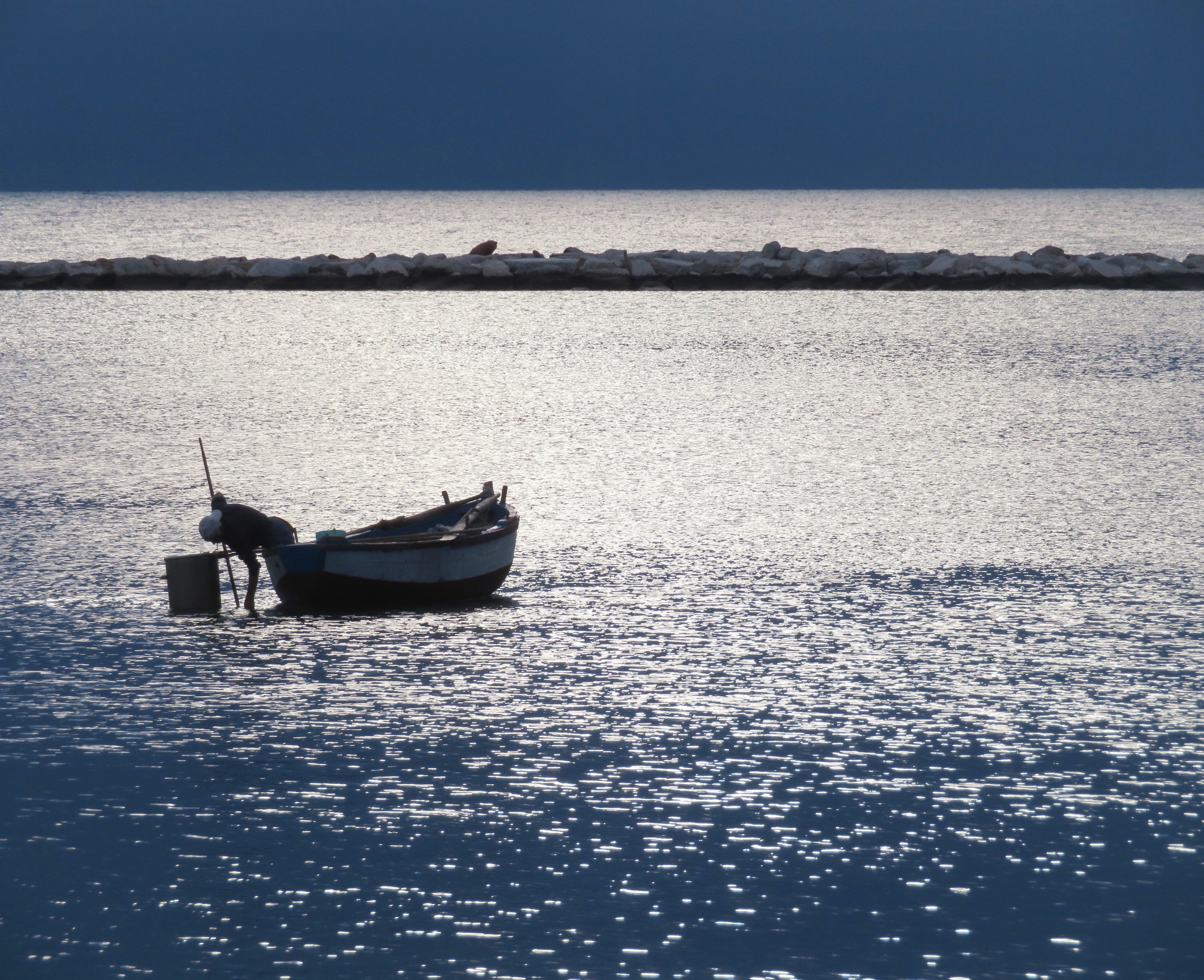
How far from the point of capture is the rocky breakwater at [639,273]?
187ft

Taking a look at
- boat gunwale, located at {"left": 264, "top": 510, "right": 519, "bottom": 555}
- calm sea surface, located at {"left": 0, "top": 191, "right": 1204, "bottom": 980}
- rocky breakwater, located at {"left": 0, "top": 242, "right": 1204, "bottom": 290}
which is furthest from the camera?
rocky breakwater, located at {"left": 0, "top": 242, "right": 1204, "bottom": 290}

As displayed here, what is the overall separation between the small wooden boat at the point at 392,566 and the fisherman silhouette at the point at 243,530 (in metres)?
0.28

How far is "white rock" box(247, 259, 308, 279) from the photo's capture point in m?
58.9

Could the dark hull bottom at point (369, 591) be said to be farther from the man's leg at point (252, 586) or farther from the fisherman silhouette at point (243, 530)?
the fisherman silhouette at point (243, 530)

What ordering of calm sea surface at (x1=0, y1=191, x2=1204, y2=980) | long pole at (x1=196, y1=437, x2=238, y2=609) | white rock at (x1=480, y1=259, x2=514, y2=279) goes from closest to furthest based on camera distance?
calm sea surface at (x1=0, y1=191, x2=1204, y2=980) < long pole at (x1=196, y1=437, x2=238, y2=609) < white rock at (x1=480, y1=259, x2=514, y2=279)

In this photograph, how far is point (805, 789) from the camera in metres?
9.88

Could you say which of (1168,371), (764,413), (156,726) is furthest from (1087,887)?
(1168,371)

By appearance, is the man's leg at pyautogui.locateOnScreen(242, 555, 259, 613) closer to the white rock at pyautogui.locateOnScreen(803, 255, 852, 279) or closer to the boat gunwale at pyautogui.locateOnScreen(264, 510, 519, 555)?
the boat gunwale at pyautogui.locateOnScreen(264, 510, 519, 555)

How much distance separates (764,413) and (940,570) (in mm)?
12995

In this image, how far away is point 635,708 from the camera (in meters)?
11.5

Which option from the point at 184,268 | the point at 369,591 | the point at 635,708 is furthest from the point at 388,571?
the point at 184,268

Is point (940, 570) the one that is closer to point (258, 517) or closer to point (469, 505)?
point (469, 505)

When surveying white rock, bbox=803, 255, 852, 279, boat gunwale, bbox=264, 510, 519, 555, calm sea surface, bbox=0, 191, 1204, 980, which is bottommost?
calm sea surface, bbox=0, 191, 1204, 980

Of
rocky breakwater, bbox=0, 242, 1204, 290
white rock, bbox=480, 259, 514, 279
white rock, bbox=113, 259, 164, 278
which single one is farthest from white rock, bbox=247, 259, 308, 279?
white rock, bbox=480, 259, 514, 279
